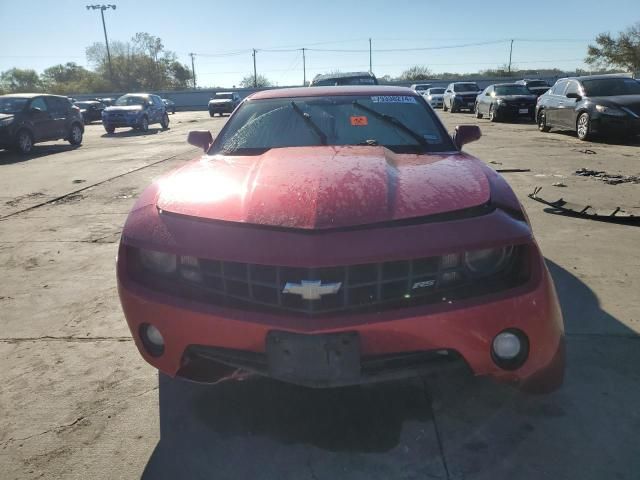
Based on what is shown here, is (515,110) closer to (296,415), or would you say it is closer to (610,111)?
(610,111)

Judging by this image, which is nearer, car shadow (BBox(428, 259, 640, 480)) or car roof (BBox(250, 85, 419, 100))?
car shadow (BBox(428, 259, 640, 480))

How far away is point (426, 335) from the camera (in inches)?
70.1

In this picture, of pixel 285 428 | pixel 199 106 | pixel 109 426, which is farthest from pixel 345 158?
pixel 199 106

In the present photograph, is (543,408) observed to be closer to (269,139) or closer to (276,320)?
(276,320)

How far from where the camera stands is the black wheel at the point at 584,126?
11.6 metres

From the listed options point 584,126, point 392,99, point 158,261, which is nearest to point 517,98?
point 584,126

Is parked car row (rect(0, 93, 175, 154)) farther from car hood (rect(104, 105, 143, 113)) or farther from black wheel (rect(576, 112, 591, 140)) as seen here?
black wheel (rect(576, 112, 591, 140))

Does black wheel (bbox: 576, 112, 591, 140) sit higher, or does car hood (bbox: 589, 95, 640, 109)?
car hood (bbox: 589, 95, 640, 109)

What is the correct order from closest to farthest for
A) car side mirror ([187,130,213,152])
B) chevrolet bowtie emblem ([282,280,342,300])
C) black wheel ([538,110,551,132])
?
chevrolet bowtie emblem ([282,280,342,300]) → car side mirror ([187,130,213,152]) → black wheel ([538,110,551,132])

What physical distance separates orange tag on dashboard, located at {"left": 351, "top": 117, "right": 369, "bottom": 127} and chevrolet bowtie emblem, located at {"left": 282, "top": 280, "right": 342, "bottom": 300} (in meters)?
1.69

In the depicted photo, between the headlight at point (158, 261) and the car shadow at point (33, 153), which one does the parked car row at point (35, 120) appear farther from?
the headlight at point (158, 261)

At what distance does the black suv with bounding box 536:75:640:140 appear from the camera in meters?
10.8

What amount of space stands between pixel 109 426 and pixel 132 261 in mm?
778

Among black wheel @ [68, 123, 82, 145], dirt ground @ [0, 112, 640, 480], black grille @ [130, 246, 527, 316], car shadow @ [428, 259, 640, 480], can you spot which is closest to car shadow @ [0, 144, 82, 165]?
black wheel @ [68, 123, 82, 145]
